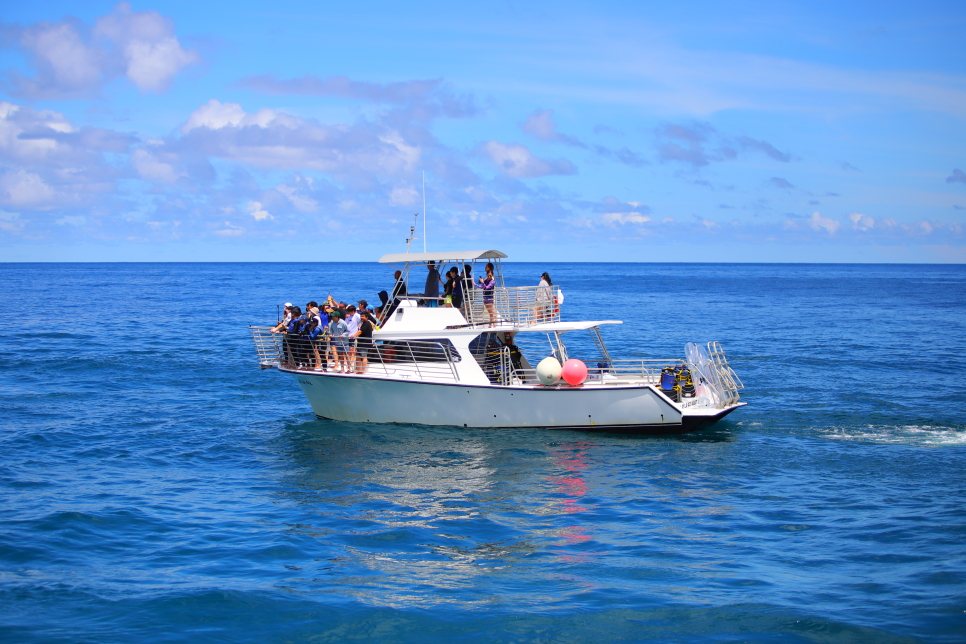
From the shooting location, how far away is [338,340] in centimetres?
2120

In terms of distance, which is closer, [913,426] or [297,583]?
[297,583]

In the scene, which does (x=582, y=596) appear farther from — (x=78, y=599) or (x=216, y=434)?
(x=216, y=434)

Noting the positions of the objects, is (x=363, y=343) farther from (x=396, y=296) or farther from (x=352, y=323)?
(x=396, y=296)

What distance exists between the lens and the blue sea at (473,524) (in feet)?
34.6

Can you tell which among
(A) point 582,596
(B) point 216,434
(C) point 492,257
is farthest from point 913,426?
(B) point 216,434

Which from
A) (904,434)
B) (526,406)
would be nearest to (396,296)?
(526,406)

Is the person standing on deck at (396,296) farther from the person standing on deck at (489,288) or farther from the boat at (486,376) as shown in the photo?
the person standing on deck at (489,288)

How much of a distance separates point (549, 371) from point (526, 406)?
1208 mm

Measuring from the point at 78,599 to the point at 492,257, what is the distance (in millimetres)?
13372

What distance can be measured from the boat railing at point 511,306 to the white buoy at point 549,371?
1.57 m

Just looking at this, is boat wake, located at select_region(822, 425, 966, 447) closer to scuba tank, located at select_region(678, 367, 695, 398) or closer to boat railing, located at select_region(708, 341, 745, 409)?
boat railing, located at select_region(708, 341, 745, 409)

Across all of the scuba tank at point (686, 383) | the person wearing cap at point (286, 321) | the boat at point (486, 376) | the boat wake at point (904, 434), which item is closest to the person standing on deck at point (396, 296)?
the boat at point (486, 376)

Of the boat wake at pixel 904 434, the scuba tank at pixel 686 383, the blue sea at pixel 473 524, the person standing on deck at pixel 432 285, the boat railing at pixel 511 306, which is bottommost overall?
the blue sea at pixel 473 524

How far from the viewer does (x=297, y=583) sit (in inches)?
460
